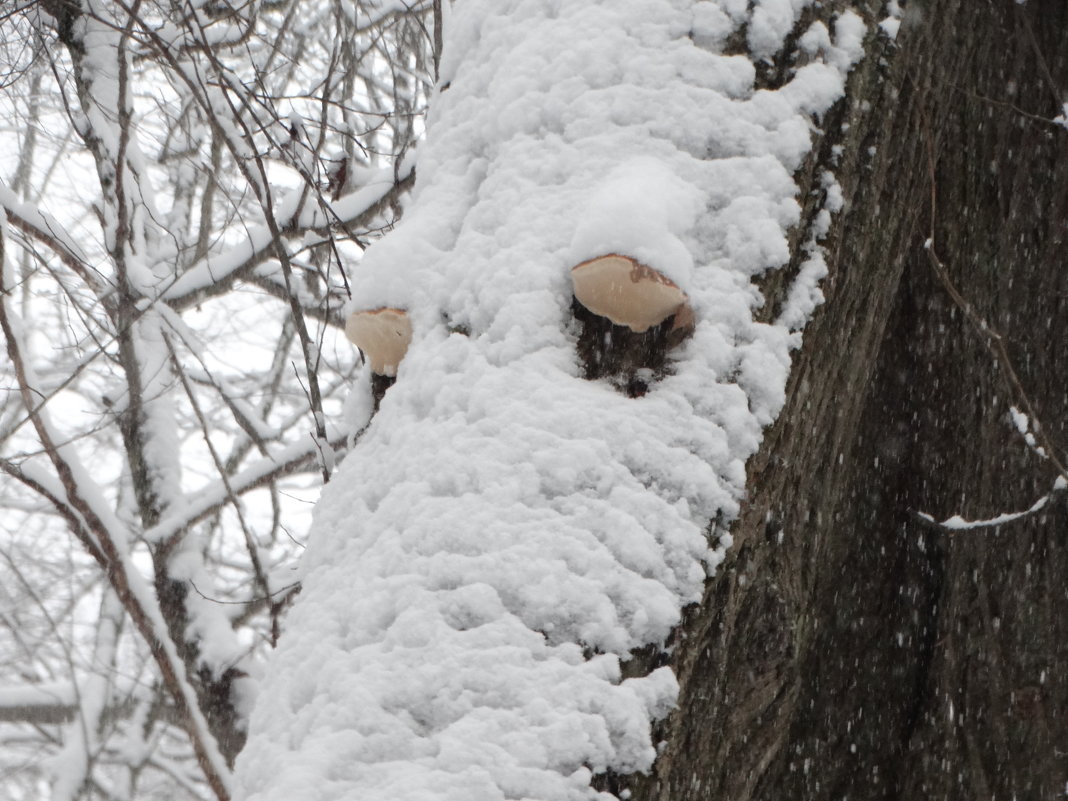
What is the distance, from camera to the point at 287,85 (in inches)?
185

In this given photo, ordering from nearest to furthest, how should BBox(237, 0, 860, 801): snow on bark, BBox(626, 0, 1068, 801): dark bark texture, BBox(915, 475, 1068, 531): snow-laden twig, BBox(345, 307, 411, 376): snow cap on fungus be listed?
BBox(237, 0, 860, 801): snow on bark
BBox(345, 307, 411, 376): snow cap on fungus
BBox(626, 0, 1068, 801): dark bark texture
BBox(915, 475, 1068, 531): snow-laden twig

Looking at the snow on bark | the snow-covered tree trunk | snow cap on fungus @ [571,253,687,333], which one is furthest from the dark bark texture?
snow cap on fungus @ [571,253,687,333]

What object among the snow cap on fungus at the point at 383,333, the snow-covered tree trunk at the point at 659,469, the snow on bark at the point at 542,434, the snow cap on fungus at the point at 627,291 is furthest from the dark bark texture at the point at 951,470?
the snow cap on fungus at the point at 383,333

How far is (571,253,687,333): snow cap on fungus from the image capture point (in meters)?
0.95

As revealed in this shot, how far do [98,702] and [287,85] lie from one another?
3.11 meters

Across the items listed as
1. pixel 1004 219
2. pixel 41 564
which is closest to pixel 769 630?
pixel 1004 219

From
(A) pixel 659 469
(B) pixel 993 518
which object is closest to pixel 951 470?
(B) pixel 993 518

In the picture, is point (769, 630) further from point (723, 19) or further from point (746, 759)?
point (723, 19)

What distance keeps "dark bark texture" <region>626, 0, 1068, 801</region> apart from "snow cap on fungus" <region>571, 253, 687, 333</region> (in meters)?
0.44

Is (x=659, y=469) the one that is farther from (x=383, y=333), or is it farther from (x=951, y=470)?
(x=951, y=470)

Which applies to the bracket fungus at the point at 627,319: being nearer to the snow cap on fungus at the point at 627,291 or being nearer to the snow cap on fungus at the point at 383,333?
the snow cap on fungus at the point at 627,291

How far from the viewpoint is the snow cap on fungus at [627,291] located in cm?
95

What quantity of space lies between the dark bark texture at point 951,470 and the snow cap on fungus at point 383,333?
0.60m

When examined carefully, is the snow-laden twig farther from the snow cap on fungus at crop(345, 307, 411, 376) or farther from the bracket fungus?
the snow cap on fungus at crop(345, 307, 411, 376)
